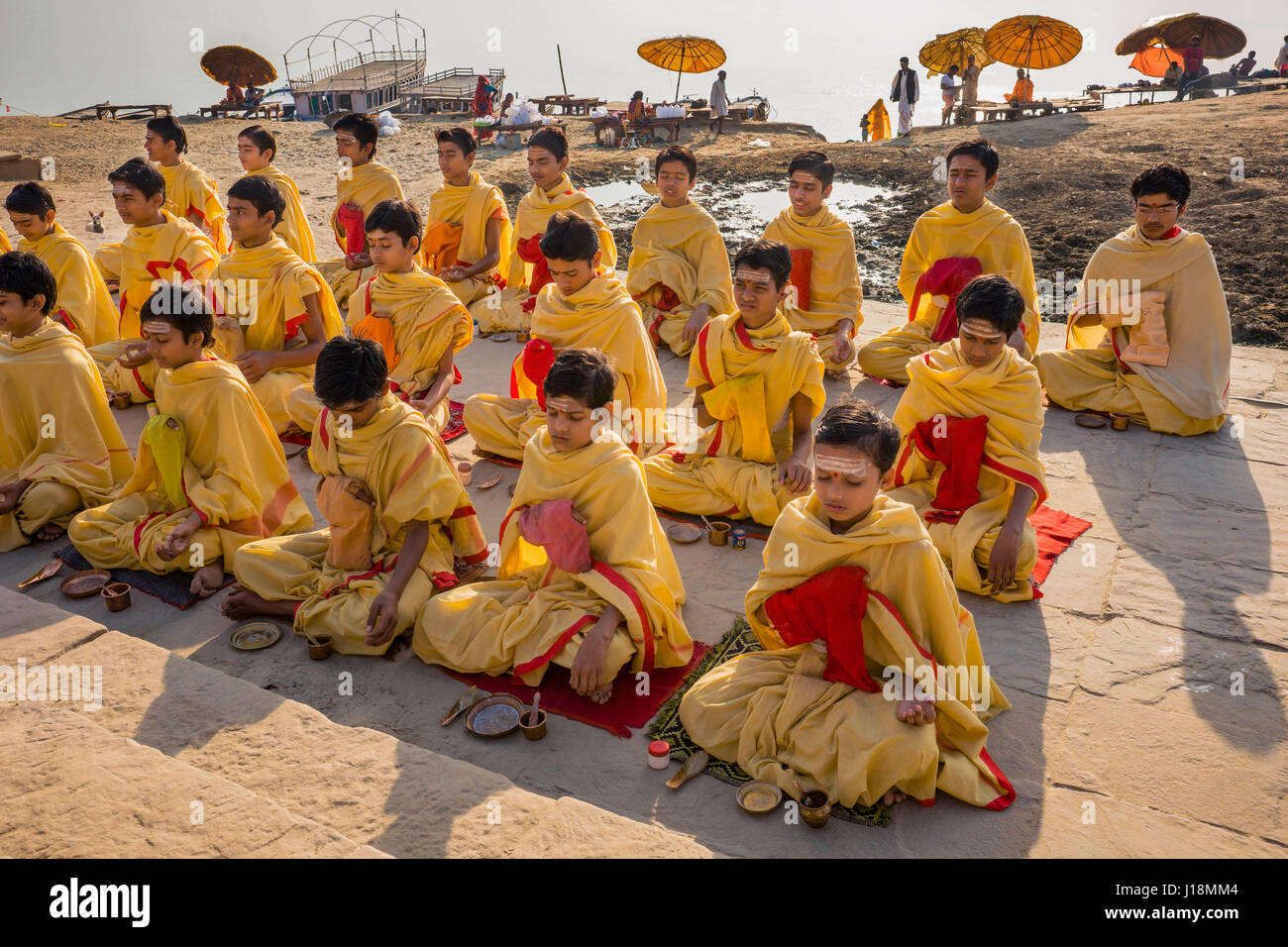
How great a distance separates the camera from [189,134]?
69.6 ft

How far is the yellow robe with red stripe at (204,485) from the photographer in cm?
512

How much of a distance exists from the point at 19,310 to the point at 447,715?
12.8ft

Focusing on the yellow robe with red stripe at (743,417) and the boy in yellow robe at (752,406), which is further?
the yellow robe with red stripe at (743,417)

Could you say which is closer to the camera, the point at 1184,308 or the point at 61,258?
the point at 1184,308

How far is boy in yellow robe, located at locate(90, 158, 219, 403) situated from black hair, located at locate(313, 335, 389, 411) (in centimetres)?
365

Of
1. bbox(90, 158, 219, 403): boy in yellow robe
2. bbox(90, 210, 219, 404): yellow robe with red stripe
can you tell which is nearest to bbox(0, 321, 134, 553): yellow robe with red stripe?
bbox(90, 158, 219, 403): boy in yellow robe

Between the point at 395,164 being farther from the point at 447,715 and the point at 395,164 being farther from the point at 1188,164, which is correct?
the point at 447,715

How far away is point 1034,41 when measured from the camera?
2034 centimetres

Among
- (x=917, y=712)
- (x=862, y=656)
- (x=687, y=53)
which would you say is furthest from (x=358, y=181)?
(x=687, y=53)

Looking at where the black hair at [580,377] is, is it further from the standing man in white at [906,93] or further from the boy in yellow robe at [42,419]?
the standing man in white at [906,93]

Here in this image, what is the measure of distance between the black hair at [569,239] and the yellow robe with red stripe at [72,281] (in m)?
4.28

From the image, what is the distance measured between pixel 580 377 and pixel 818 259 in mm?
4822

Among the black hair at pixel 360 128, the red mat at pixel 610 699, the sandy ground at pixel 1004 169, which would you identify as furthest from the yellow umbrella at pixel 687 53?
the red mat at pixel 610 699

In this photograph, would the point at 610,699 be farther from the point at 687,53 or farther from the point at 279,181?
the point at 687,53
